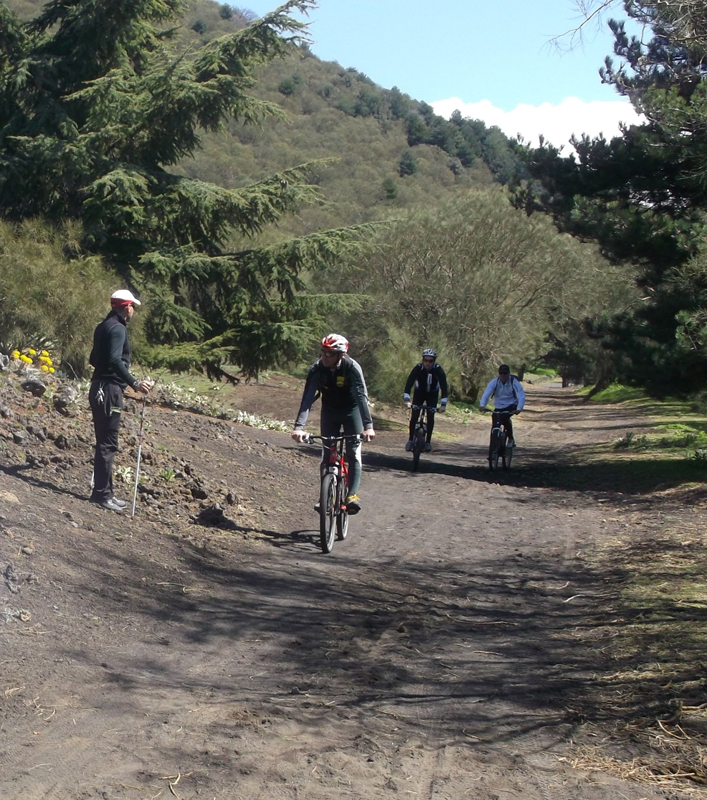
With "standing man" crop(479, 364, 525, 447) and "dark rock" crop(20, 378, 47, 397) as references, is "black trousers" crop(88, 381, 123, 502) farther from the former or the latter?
"standing man" crop(479, 364, 525, 447)

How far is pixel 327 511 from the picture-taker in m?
8.48

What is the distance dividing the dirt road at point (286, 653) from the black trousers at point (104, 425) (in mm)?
283

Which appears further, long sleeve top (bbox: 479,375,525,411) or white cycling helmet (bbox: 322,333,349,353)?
long sleeve top (bbox: 479,375,525,411)

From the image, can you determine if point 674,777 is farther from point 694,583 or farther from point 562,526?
point 562,526

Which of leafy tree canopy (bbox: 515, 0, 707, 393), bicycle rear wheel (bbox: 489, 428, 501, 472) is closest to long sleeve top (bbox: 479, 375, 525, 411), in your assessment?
bicycle rear wheel (bbox: 489, 428, 501, 472)

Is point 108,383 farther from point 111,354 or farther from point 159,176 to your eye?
point 159,176

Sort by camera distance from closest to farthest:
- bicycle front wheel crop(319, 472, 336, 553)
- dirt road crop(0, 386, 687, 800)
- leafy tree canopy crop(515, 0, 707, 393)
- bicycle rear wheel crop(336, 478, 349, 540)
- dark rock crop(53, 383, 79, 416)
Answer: dirt road crop(0, 386, 687, 800)
bicycle front wheel crop(319, 472, 336, 553)
bicycle rear wheel crop(336, 478, 349, 540)
dark rock crop(53, 383, 79, 416)
leafy tree canopy crop(515, 0, 707, 393)

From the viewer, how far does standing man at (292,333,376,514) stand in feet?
28.6

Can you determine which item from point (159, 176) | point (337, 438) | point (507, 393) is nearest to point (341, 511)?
point (337, 438)

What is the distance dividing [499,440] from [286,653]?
11.0 m

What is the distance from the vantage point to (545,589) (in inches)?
301

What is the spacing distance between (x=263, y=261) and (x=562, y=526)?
11664 mm

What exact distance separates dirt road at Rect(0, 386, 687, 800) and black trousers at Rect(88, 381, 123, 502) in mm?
283

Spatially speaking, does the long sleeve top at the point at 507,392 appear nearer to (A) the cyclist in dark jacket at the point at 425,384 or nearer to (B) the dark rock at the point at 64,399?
(A) the cyclist in dark jacket at the point at 425,384
